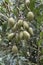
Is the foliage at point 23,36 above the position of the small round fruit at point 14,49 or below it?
above

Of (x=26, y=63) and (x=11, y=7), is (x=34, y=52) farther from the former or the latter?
(x=11, y=7)

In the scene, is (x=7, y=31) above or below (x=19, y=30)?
above

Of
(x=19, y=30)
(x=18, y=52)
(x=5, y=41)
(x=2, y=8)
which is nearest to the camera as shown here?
(x=19, y=30)

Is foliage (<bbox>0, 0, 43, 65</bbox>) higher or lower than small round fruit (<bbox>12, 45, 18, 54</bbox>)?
higher

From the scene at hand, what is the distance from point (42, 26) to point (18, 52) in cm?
21

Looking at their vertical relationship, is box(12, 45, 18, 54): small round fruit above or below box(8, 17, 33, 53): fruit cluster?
below

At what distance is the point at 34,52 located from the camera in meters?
1.37

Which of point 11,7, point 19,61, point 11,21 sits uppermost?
point 11,7

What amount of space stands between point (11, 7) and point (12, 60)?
361 mm

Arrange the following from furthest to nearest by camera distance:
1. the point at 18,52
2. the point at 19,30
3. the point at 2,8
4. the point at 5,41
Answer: the point at 2,8 < the point at 5,41 < the point at 18,52 < the point at 19,30

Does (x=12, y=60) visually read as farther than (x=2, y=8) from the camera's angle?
No

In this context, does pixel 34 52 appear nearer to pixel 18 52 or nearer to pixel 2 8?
pixel 18 52

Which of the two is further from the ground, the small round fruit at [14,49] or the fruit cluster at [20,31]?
the fruit cluster at [20,31]

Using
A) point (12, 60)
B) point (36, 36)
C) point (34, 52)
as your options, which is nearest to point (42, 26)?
point (36, 36)
